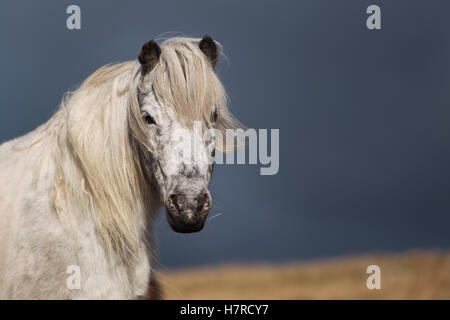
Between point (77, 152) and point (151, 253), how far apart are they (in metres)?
1.20

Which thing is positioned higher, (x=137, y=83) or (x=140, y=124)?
(x=137, y=83)

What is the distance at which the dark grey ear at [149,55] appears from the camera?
168 inches

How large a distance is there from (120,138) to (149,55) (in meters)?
0.79

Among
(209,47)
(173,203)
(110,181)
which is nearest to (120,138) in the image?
(110,181)

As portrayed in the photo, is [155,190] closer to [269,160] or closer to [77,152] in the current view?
[77,152]

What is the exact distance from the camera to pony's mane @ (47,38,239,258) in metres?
4.14

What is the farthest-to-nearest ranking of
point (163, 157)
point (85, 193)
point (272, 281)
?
point (272, 281), point (85, 193), point (163, 157)

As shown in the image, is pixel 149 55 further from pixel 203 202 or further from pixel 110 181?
pixel 203 202

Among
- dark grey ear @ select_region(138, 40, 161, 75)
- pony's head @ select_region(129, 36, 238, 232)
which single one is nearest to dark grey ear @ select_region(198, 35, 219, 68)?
pony's head @ select_region(129, 36, 238, 232)

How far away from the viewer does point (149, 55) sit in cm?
430

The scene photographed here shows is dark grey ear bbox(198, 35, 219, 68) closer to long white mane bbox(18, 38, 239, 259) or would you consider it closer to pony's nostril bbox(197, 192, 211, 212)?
long white mane bbox(18, 38, 239, 259)
